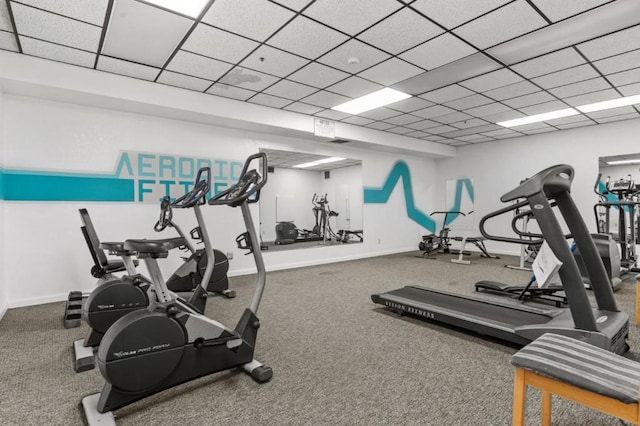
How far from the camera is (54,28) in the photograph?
305 centimetres

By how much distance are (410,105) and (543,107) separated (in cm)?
228

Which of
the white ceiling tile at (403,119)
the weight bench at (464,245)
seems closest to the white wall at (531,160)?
the weight bench at (464,245)

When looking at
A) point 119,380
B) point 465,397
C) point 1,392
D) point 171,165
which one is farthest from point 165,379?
point 171,165

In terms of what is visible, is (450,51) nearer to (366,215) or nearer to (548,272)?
(548,272)

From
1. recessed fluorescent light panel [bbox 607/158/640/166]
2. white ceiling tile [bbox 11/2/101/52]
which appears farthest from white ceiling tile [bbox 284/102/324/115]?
recessed fluorescent light panel [bbox 607/158/640/166]

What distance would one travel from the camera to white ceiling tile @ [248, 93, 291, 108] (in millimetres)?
5016

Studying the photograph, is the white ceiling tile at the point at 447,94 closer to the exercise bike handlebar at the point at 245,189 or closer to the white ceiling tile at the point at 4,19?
the exercise bike handlebar at the point at 245,189

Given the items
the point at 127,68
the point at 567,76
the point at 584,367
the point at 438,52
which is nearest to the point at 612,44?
the point at 567,76

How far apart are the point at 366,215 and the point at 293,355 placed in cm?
561

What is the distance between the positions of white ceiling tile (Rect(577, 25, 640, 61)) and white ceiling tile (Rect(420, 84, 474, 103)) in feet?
4.68

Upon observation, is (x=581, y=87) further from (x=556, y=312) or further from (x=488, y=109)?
(x=556, y=312)

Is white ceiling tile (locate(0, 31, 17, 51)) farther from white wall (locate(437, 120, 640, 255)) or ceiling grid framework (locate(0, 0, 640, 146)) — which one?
white wall (locate(437, 120, 640, 255))

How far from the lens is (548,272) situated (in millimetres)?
1845

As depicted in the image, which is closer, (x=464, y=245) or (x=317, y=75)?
(x=317, y=75)
